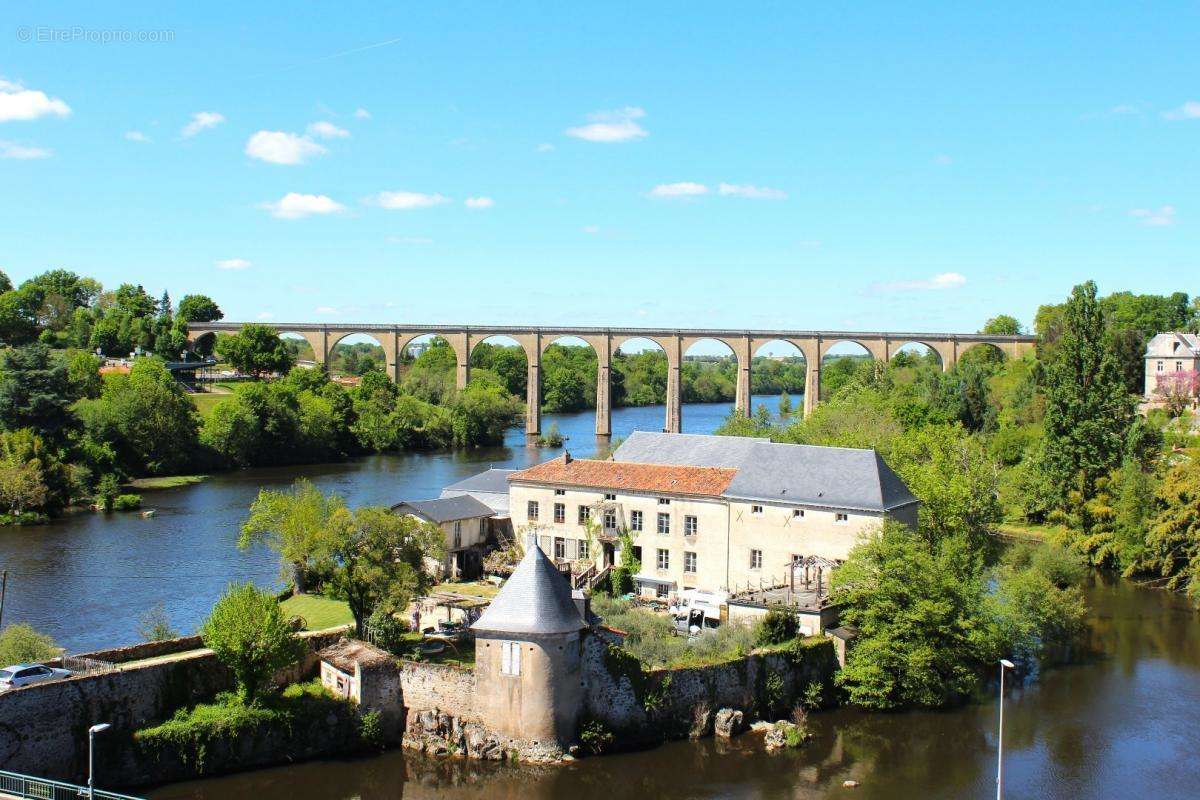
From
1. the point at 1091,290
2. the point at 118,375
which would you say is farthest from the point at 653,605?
the point at 118,375

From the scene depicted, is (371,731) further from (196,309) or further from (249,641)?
(196,309)

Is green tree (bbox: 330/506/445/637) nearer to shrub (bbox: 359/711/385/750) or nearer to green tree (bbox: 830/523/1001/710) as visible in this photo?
shrub (bbox: 359/711/385/750)

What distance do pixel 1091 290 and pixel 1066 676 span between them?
866 inches

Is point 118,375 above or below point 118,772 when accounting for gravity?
above

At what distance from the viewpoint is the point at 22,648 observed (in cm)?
2559

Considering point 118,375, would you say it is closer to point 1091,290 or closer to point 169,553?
point 169,553

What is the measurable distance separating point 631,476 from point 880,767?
48.6ft

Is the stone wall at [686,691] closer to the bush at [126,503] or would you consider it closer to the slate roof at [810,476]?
the slate roof at [810,476]

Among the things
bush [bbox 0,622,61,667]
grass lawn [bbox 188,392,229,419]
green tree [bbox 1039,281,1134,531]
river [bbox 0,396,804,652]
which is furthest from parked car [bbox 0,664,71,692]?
grass lawn [bbox 188,392,229,419]

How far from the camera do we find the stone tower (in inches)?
978

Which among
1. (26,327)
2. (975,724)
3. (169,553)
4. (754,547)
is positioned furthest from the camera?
(26,327)

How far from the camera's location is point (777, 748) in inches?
1033

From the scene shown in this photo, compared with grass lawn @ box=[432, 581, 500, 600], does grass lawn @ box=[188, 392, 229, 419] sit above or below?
above

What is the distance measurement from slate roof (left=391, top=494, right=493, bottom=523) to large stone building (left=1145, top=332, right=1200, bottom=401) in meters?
53.4
